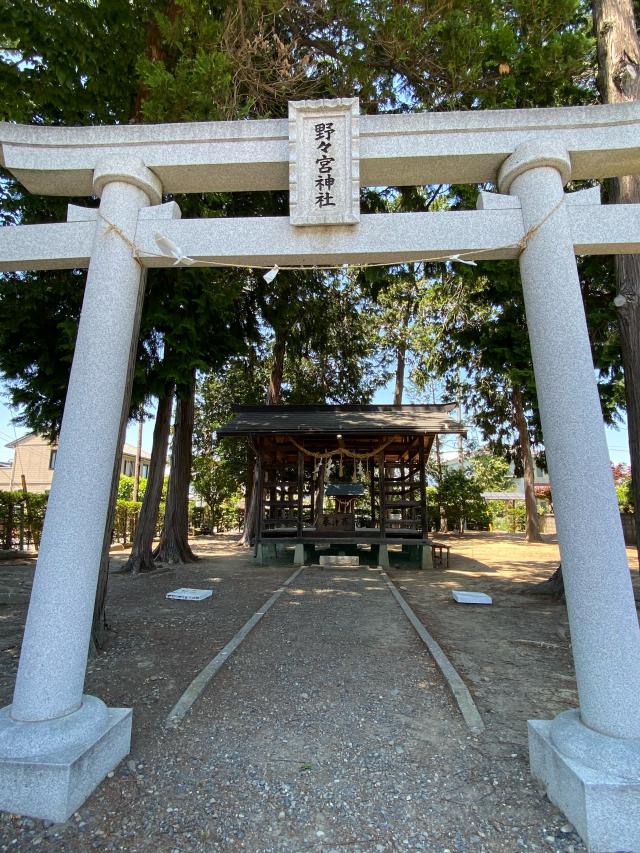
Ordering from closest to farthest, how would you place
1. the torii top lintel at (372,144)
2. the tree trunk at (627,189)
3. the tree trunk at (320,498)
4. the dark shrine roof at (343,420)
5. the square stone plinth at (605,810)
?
the square stone plinth at (605,810) → the torii top lintel at (372,144) → the tree trunk at (627,189) → the dark shrine roof at (343,420) → the tree trunk at (320,498)

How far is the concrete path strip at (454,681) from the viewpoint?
3.35 m

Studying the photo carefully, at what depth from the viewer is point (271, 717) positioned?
342cm

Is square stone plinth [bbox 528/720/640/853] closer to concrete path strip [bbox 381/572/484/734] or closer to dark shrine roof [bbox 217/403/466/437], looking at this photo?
concrete path strip [bbox 381/572/484/734]

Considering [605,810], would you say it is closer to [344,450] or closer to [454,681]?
[454,681]

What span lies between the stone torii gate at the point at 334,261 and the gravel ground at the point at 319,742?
25 cm

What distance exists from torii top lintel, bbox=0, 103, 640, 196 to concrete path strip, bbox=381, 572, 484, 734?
394 cm

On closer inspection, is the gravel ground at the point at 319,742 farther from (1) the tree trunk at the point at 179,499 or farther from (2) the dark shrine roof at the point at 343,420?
(2) the dark shrine roof at the point at 343,420

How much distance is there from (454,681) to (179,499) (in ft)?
30.4

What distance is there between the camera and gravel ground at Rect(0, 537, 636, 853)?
2.29 m

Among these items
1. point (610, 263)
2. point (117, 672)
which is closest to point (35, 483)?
point (117, 672)

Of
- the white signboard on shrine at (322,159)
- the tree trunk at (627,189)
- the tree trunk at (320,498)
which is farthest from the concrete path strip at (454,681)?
the tree trunk at (320,498)

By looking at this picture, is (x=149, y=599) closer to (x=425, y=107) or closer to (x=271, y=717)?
(x=271, y=717)

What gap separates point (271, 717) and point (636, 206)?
14.1ft

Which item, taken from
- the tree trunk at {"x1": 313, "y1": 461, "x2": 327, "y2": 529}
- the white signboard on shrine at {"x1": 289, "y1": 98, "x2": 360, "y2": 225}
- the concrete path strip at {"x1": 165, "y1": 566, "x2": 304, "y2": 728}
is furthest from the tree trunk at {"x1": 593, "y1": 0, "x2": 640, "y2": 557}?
the tree trunk at {"x1": 313, "y1": 461, "x2": 327, "y2": 529}
